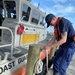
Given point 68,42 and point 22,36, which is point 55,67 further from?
point 22,36

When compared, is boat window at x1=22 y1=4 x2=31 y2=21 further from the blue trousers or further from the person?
the blue trousers

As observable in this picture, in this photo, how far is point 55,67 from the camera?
4.08 metres

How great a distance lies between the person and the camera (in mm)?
3654

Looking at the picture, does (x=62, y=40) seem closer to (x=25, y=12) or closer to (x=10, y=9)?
(x=25, y=12)

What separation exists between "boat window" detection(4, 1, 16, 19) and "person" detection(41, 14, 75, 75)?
2134mm

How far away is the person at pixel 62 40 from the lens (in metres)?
3.65

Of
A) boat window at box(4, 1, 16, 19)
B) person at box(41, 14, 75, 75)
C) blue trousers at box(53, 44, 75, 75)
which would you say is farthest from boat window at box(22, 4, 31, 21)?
blue trousers at box(53, 44, 75, 75)

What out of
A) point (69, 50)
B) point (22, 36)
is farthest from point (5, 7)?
point (69, 50)

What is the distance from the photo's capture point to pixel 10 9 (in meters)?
5.72

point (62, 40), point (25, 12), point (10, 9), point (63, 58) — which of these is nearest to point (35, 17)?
point (25, 12)

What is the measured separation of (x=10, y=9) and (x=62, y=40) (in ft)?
Answer: 8.96

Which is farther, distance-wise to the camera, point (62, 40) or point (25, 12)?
point (25, 12)

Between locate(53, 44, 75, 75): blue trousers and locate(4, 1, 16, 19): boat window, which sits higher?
locate(4, 1, 16, 19): boat window

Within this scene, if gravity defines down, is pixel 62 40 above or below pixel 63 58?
above
